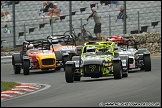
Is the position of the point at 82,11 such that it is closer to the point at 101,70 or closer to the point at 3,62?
the point at 3,62

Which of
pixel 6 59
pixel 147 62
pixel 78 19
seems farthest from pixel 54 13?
pixel 147 62

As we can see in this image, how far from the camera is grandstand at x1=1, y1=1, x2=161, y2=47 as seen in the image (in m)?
35.7

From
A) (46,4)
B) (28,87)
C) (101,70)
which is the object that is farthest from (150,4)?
(28,87)

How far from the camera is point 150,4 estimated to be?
3572 cm

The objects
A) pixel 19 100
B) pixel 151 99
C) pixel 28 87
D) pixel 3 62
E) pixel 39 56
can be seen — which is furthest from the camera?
pixel 3 62

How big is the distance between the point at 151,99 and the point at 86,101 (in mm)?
1324

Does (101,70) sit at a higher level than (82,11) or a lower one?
lower

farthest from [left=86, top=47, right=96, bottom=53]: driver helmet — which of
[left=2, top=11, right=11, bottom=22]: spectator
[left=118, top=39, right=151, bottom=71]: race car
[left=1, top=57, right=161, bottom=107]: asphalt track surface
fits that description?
[left=2, top=11, right=11, bottom=22]: spectator

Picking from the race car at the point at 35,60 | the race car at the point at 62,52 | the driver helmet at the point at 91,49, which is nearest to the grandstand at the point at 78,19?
the race car at the point at 62,52

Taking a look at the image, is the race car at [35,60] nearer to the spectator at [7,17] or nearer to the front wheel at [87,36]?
the front wheel at [87,36]

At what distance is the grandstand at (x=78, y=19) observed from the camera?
3566 centimetres

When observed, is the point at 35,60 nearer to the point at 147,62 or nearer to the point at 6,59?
the point at 147,62

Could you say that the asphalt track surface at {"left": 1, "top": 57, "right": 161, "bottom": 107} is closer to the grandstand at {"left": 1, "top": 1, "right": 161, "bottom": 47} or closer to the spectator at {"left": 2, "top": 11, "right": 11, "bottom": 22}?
the grandstand at {"left": 1, "top": 1, "right": 161, "bottom": 47}

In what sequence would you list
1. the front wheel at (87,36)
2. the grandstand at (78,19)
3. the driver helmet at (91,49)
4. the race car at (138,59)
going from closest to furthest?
the driver helmet at (91,49) → the race car at (138,59) → the grandstand at (78,19) → the front wheel at (87,36)
